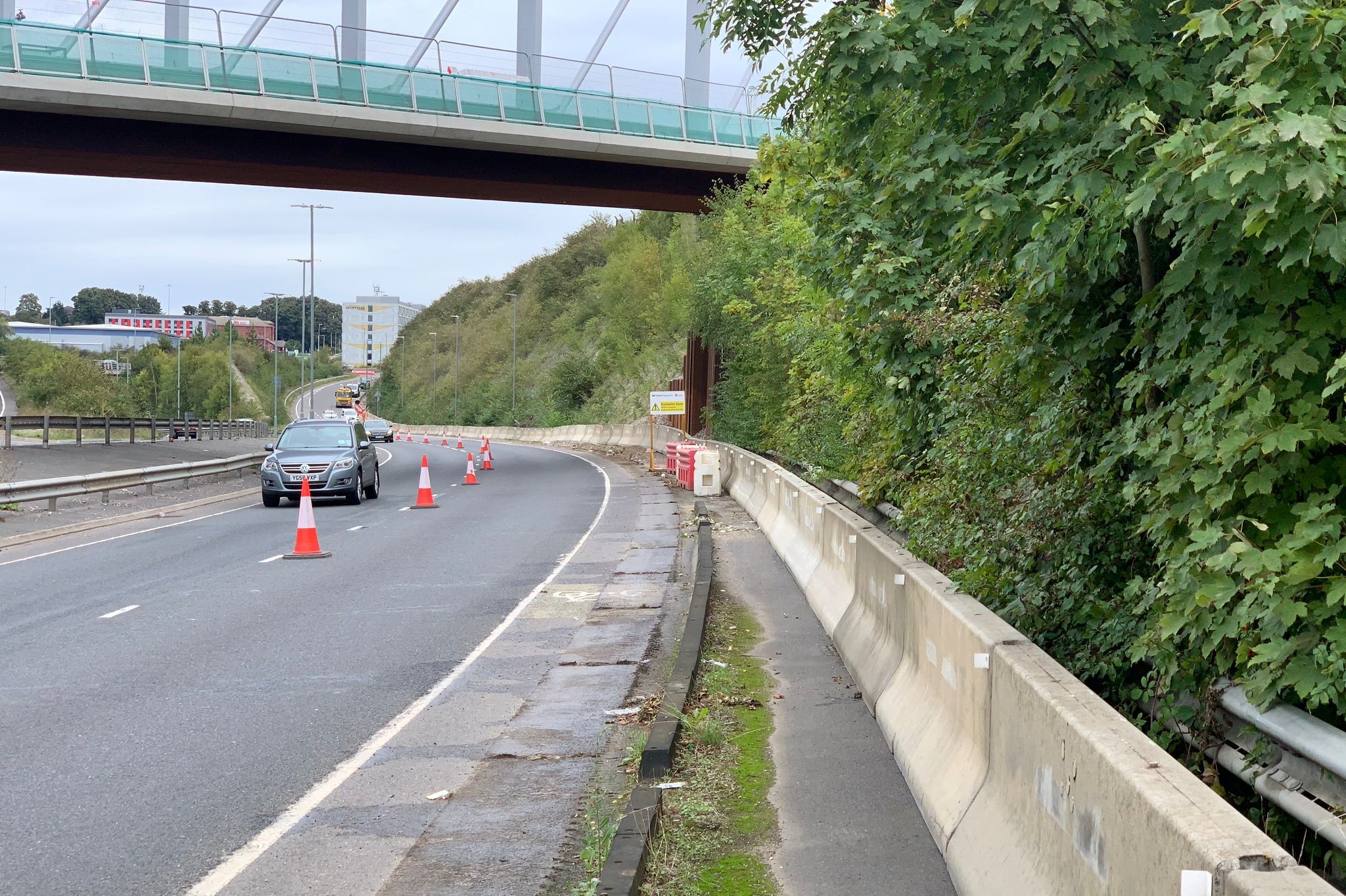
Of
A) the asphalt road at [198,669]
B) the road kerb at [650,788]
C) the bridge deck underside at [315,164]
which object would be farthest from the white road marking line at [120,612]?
the bridge deck underside at [315,164]

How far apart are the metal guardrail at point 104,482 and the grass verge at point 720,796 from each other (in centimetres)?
1653

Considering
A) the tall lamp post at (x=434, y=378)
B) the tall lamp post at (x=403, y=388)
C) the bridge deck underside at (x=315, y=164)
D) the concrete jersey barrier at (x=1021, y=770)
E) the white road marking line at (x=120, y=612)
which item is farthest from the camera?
the tall lamp post at (x=403, y=388)

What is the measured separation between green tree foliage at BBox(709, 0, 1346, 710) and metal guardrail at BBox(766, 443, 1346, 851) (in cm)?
12

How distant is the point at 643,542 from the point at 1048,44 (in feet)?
45.6

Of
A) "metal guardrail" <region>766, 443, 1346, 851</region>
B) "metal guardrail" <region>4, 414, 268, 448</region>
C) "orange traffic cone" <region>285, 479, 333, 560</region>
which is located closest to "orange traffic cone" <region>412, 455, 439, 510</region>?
"orange traffic cone" <region>285, 479, 333, 560</region>

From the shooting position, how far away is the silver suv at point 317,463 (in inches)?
1015

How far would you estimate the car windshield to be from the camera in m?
26.6

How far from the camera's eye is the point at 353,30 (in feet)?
118

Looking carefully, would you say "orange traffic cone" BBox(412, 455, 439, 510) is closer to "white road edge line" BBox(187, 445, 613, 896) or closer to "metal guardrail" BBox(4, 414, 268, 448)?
"metal guardrail" BBox(4, 414, 268, 448)

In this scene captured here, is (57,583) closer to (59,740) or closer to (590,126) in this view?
(59,740)

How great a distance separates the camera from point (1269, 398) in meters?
4.37

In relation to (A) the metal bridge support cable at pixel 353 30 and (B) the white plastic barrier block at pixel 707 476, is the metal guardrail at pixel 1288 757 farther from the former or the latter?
(A) the metal bridge support cable at pixel 353 30

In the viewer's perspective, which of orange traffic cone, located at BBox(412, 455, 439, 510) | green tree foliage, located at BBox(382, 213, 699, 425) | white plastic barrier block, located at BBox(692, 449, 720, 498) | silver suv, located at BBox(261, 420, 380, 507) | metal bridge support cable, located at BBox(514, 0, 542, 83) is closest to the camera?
silver suv, located at BBox(261, 420, 380, 507)

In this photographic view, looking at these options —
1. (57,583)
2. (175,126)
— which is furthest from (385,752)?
(175,126)
